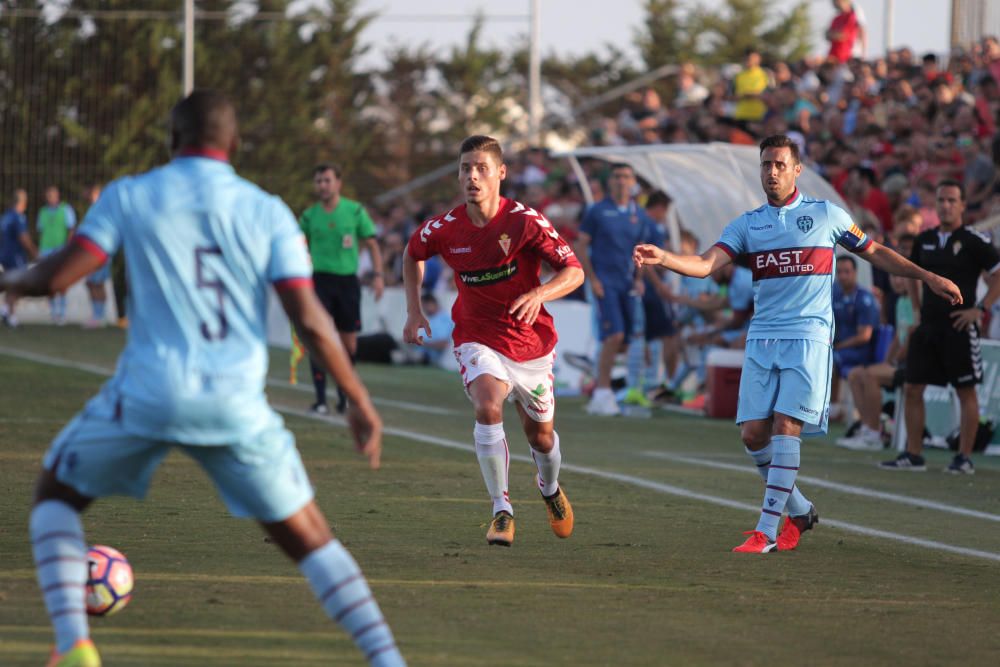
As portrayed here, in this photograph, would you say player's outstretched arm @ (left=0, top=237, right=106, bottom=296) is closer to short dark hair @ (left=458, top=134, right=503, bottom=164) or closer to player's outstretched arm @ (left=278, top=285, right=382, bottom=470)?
player's outstretched arm @ (left=278, top=285, right=382, bottom=470)

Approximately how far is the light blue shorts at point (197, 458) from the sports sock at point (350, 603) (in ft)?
0.59

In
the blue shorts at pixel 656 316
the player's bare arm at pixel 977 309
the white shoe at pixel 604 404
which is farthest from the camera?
the blue shorts at pixel 656 316

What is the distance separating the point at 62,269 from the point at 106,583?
178cm

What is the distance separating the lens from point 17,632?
601 cm

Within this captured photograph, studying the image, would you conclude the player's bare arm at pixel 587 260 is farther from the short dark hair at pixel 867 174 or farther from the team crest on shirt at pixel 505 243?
the team crest on shirt at pixel 505 243

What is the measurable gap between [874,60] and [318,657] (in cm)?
2106

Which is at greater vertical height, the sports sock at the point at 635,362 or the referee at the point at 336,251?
the referee at the point at 336,251


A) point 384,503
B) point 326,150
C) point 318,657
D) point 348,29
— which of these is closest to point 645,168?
point 384,503

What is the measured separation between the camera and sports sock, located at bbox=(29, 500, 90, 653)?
4973mm

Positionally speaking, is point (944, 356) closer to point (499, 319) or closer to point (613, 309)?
point (613, 309)

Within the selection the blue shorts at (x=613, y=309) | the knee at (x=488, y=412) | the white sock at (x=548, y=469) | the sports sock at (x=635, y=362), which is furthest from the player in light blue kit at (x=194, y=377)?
the sports sock at (x=635, y=362)

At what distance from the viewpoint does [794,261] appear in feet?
28.7

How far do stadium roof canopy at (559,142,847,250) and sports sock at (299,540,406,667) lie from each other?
13.9 metres

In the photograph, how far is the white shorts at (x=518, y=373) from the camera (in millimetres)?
8516
